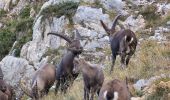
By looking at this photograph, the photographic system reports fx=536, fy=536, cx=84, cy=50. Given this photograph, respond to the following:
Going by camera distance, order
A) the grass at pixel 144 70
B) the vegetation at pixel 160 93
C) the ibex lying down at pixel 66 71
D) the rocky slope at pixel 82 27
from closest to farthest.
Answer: the vegetation at pixel 160 93 < the grass at pixel 144 70 < the ibex lying down at pixel 66 71 < the rocky slope at pixel 82 27

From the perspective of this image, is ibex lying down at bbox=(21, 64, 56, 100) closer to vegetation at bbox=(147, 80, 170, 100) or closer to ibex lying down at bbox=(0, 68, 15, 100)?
ibex lying down at bbox=(0, 68, 15, 100)

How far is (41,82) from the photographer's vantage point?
14.3 meters

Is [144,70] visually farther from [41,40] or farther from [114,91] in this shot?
[41,40]

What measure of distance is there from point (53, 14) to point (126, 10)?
3.53 meters

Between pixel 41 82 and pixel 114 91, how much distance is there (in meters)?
5.71

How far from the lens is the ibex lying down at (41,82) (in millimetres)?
13927

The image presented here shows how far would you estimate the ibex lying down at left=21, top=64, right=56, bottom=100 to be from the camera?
13927 mm

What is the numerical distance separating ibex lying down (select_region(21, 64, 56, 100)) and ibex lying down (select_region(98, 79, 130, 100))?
5110 mm

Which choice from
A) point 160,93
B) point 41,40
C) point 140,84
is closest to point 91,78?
point 140,84

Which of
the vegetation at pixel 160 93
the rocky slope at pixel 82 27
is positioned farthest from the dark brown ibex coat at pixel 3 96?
the rocky slope at pixel 82 27

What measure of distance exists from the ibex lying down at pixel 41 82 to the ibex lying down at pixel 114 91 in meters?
5.11

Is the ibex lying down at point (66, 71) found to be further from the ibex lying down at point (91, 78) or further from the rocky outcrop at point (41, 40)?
the rocky outcrop at point (41, 40)

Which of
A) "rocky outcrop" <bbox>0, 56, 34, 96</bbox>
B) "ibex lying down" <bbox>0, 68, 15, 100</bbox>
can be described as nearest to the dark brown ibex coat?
"ibex lying down" <bbox>0, 68, 15, 100</bbox>

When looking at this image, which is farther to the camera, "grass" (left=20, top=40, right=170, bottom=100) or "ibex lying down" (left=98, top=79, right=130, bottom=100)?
"grass" (left=20, top=40, right=170, bottom=100)
